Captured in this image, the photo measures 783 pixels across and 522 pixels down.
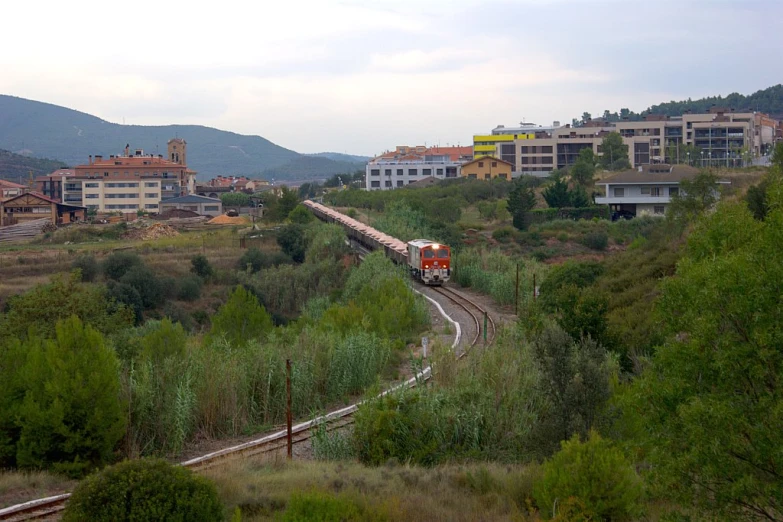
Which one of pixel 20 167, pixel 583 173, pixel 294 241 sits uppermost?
pixel 20 167

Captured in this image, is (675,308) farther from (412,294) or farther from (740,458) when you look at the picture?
(412,294)

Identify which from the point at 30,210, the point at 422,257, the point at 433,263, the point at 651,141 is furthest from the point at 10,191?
the point at 433,263

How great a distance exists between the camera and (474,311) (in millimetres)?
30469

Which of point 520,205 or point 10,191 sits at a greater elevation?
point 10,191

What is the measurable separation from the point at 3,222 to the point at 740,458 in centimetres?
8687

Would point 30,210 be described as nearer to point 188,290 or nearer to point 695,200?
point 188,290

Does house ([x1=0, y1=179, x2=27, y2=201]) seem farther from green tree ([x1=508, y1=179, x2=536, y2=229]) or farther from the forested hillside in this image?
the forested hillside

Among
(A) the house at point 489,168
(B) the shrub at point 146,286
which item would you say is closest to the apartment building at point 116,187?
(A) the house at point 489,168

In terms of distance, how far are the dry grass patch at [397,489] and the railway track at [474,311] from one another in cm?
887

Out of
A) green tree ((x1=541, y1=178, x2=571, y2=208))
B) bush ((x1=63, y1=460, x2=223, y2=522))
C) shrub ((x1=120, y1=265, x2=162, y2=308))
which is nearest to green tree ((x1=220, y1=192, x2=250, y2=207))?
green tree ((x1=541, y1=178, x2=571, y2=208))

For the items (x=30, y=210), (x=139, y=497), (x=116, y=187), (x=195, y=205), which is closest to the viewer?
(x=139, y=497)

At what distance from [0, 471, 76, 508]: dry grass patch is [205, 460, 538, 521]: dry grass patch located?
2.33m

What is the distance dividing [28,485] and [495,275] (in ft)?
80.6

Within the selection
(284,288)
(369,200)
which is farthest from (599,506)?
(369,200)
